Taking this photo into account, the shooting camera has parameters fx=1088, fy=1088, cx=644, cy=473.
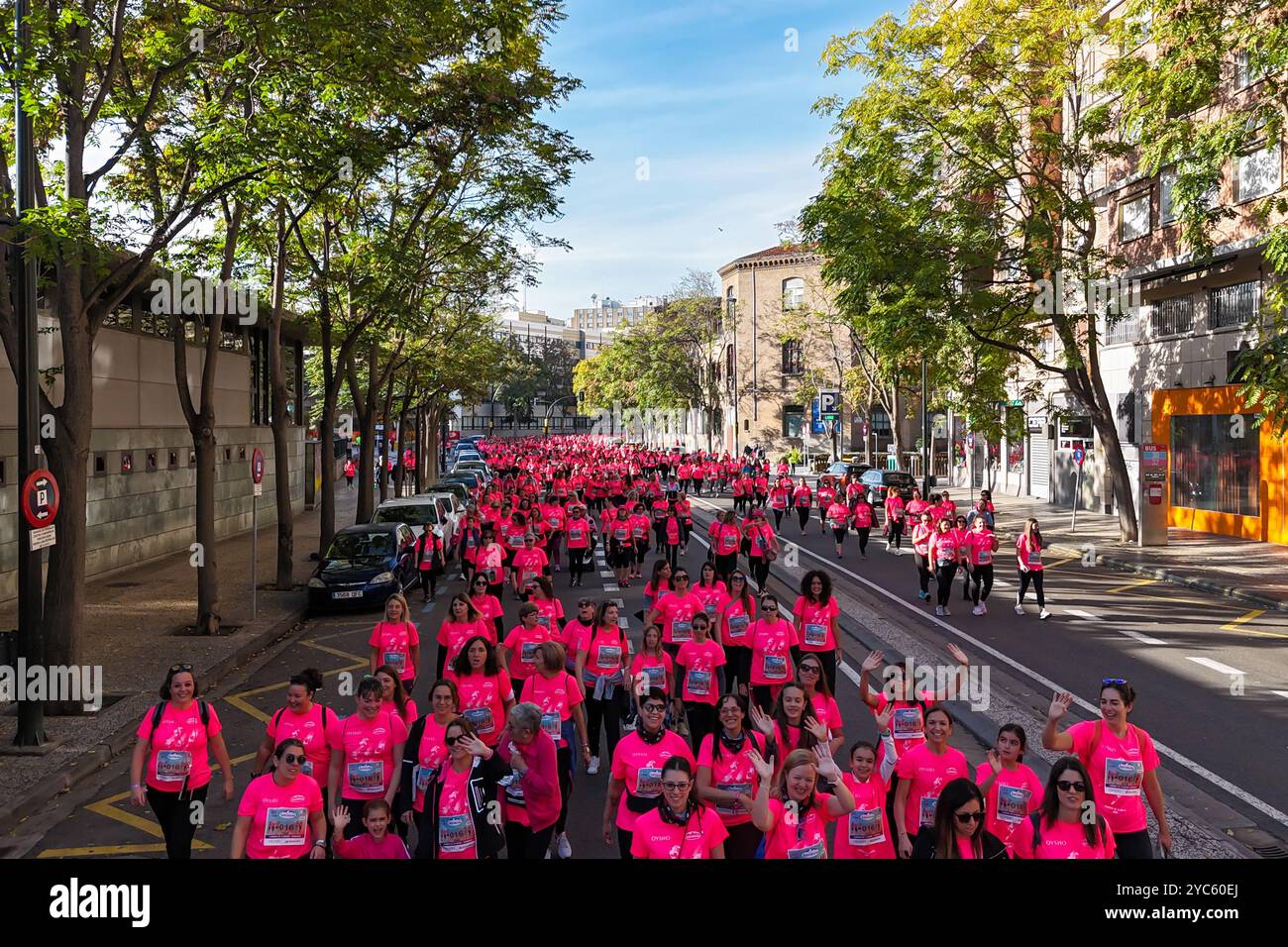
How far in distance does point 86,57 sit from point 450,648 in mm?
7078

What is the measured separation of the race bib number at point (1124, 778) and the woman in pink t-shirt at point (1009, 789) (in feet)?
1.64

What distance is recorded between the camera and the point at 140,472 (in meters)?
23.9

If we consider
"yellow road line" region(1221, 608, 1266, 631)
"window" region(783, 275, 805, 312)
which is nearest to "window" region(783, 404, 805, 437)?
"window" region(783, 275, 805, 312)

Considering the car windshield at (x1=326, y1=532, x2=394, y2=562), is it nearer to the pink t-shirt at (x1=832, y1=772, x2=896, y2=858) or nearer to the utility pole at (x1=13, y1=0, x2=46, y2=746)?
the utility pole at (x1=13, y1=0, x2=46, y2=746)

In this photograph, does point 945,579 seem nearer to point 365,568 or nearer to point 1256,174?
point 365,568

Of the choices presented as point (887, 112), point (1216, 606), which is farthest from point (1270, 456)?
point (887, 112)

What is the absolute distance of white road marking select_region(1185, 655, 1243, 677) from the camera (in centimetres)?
1273

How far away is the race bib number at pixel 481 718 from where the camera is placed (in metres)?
7.10

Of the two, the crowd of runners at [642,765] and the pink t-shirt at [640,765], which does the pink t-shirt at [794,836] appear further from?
the pink t-shirt at [640,765]

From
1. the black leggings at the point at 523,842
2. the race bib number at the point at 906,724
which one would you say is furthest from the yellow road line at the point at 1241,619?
the black leggings at the point at 523,842

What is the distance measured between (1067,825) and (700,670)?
11.8 feet

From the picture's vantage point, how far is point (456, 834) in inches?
229

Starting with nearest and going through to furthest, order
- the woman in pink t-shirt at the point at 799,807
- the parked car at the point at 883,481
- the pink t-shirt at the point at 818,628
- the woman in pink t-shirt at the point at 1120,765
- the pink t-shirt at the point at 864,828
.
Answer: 1. the woman in pink t-shirt at the point at 799,807
2. the pink t-shirt at the point at 864,828
3. the woman in pink t-shirt at the point at 1120,765
4. the pink t-shirt at the point at 818,628
5. the parked car at the point at 883,481

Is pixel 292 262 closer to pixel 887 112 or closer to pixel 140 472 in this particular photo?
pixel 140 472
